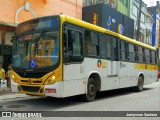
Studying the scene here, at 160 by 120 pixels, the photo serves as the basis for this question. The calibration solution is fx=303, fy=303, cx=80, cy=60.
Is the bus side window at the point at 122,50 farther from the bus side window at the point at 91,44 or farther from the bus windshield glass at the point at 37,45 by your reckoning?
the bus windshield glass at the point at 37,45

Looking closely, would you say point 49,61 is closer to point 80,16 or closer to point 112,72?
point 112,72

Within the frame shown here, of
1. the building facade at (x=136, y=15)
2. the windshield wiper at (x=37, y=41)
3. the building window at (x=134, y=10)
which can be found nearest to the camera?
the windshield wiper at (x=37, y=41)

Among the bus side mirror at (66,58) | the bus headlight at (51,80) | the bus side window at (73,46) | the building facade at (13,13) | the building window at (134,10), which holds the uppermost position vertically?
the building window at (134,10)

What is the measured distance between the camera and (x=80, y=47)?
11078 mm

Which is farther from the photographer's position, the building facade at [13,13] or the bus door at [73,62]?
the building facade at [13,13]

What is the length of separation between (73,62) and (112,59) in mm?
3492

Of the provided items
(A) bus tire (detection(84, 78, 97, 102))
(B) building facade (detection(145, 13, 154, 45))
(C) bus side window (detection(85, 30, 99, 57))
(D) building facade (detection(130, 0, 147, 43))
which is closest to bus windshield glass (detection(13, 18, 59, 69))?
(C) bus side window (detection(85, 30, 99, 57))

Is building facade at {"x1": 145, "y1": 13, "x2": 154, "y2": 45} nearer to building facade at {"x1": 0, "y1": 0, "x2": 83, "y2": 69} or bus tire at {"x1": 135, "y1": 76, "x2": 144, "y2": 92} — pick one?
building facade at {"x1": 0, "y1": 0, "x2": 83, "y2": 69}

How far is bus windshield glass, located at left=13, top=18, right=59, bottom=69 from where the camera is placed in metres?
10.1

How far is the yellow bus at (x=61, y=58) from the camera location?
32.7 feet

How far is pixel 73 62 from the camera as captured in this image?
34.6ft

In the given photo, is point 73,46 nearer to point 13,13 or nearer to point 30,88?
point 30,88

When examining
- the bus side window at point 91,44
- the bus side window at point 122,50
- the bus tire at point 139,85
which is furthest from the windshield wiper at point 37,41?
the bus tire at point 139,85

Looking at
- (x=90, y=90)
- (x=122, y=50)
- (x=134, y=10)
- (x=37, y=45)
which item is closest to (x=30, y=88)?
(x=37, y=45)
